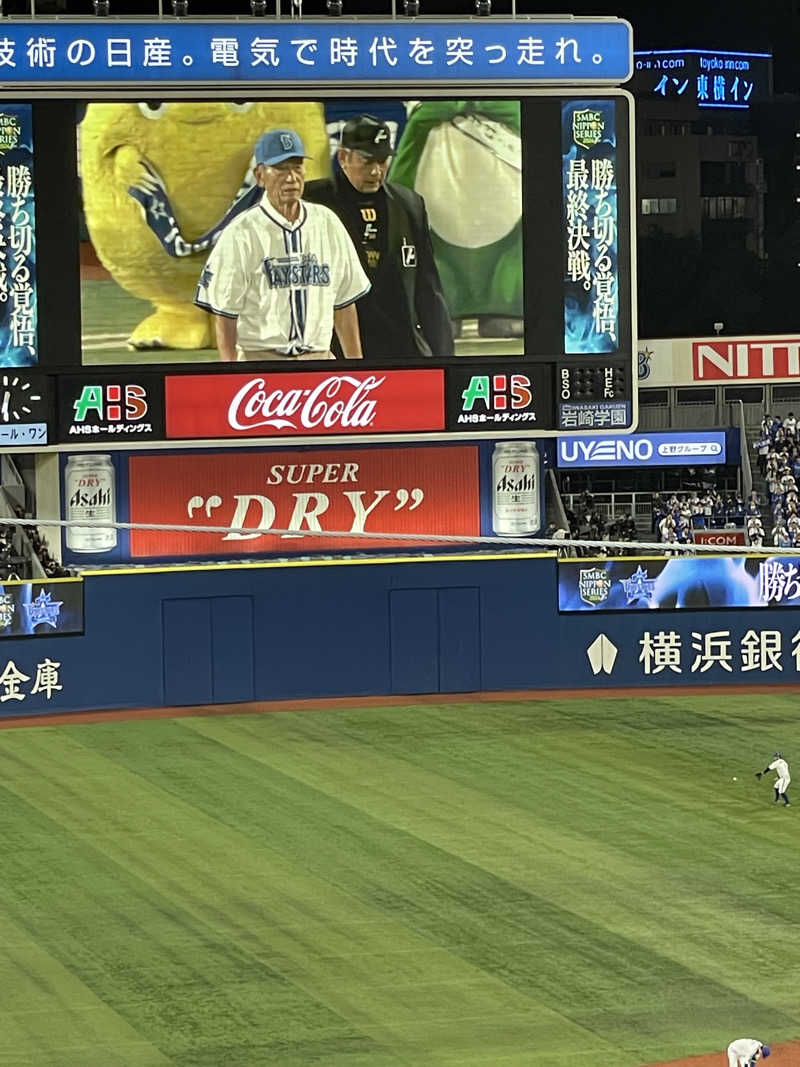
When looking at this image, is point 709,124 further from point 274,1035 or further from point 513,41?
point 274,1035

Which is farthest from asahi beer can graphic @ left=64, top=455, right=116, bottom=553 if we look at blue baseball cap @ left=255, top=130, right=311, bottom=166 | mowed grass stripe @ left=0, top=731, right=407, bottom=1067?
blue baseball cap @ left=255, top=130, right=311, bottom=166

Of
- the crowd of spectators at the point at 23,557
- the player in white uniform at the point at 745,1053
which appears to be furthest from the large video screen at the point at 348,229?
the player in white uniform at the point at 745,1053

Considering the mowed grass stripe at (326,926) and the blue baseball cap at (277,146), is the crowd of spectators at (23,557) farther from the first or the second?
the blue baseball cap at (277,146)

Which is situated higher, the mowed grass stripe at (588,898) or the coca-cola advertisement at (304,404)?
the coca-cola advertisement at (304,404)

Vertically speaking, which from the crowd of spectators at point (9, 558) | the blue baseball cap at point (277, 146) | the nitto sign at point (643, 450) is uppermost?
the blue baseball cap at point (277, 146)

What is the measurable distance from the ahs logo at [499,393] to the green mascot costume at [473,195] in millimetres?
629

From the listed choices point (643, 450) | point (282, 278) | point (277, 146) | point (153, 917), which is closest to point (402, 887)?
point (153, 917)

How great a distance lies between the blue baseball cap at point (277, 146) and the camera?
30.2 meters

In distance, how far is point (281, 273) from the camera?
99.8 feet

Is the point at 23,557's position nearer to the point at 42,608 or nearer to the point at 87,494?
the point at 87,494

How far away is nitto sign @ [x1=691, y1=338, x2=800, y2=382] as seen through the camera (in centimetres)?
3719

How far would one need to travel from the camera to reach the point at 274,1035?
17938mm

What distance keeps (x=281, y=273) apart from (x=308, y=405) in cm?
184

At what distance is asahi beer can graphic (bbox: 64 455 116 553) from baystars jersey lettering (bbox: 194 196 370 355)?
10.7 feet
